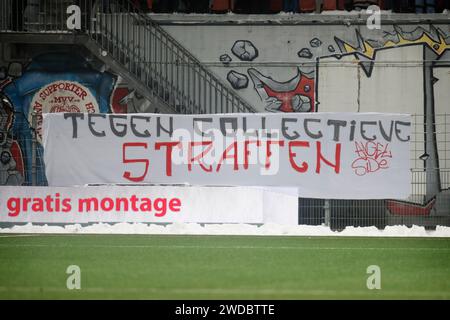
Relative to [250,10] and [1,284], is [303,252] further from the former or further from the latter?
[250,10]

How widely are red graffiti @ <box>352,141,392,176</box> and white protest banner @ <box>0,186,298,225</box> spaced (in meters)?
2.27

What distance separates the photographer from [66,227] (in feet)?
76.1

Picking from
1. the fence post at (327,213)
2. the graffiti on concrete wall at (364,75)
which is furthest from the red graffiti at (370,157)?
the graffiti on concrete wall at (364,75)

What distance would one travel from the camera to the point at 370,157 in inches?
987

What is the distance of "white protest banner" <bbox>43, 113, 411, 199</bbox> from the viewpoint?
2498 centimetres

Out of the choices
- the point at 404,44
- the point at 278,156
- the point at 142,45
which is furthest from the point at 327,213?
the point at 404,44

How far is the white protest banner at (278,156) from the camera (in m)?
25.0

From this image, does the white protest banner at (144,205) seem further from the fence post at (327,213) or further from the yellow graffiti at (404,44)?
the yellow graffiti at (404,44)

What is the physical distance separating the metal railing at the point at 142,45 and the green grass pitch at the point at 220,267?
936 centimetres

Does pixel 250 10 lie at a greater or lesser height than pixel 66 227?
greater

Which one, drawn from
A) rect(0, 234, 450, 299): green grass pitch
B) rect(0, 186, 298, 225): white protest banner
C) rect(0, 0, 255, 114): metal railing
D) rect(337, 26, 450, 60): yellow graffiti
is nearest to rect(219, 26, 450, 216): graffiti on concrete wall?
rect(337, 26, 450, 60): yellow graffiti
